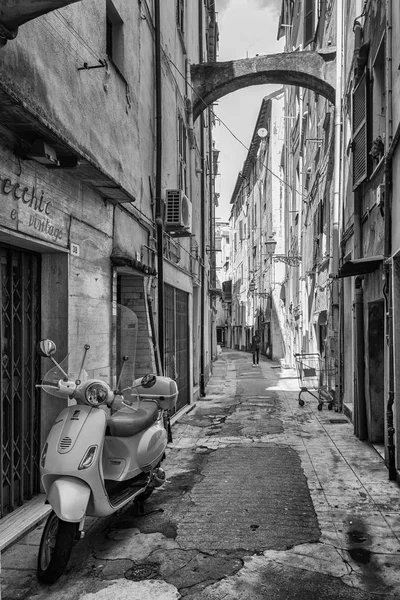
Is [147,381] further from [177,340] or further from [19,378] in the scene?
[177,340]

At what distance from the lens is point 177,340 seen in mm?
12039

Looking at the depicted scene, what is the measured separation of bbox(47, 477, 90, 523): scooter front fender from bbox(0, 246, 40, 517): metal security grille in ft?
3.09

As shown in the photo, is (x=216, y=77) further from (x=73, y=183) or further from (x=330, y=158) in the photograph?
(x=73, y=183)

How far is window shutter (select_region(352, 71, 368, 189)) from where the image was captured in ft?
28.3

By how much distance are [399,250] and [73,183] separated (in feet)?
11.3

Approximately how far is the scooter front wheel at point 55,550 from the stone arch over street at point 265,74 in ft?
39.4

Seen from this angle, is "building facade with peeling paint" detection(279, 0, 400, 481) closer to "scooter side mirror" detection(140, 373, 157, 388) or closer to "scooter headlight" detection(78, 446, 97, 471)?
"scooter side mirror" detection(140, 373, 157, 388)

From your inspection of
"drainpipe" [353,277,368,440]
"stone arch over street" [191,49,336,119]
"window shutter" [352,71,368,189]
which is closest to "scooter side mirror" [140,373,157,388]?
"drainpipe" [353,277,368,440]

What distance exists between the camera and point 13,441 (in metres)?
4.96

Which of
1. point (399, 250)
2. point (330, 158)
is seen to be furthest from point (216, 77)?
point (399, 250)

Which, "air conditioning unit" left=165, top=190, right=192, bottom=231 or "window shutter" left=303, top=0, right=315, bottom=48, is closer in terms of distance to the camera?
"air conditioning unit" left=165, top=190, right=192, bottom=231

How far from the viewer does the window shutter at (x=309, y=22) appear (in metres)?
17.8

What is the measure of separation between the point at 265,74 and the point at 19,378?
37.6 feet

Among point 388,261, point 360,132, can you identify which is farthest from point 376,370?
point 360,132
